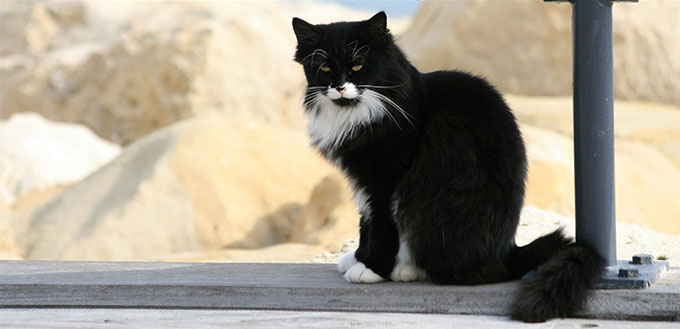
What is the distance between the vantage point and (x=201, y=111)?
13.2m

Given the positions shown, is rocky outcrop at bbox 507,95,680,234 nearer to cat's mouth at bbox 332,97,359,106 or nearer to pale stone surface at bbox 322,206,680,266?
pale stone surface at bbox 322,206,680,266

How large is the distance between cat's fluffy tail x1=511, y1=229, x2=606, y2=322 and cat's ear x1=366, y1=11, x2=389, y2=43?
3.18 ft

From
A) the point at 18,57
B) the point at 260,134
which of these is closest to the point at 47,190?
the point at 260,134

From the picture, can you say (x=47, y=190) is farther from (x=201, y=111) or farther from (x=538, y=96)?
(x=538, y=96)

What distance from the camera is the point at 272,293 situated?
2.85 m

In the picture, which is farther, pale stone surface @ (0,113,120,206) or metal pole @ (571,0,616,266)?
pale stone surface @ (0,113,120,206)

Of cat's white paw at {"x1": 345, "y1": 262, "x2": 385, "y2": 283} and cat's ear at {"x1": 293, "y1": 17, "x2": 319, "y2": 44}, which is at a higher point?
cat's ear at {"x1": 293, "y1": 17, "x2": 319, "y2": 44}

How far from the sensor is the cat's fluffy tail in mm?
2547

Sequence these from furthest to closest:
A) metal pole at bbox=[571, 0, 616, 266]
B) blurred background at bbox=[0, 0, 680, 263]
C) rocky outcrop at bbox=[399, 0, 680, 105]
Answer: rocky outcrop at bbox=[399, 0, 680, 105] → blurred background at bbox=[0, 0, 680, 263] → metal pole at bbox=[571, 0, 616, 266]

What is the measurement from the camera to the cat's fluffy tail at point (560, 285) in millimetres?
2547

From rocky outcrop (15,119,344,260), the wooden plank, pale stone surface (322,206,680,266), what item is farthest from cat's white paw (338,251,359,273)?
rocky outcrop (15,119,344,260)

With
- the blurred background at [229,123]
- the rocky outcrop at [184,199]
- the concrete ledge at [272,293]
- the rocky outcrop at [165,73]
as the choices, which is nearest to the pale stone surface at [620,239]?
the blurred background at [229,123]

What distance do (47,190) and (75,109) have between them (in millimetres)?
3850

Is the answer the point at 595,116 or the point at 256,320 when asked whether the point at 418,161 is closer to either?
the point at 595,116
